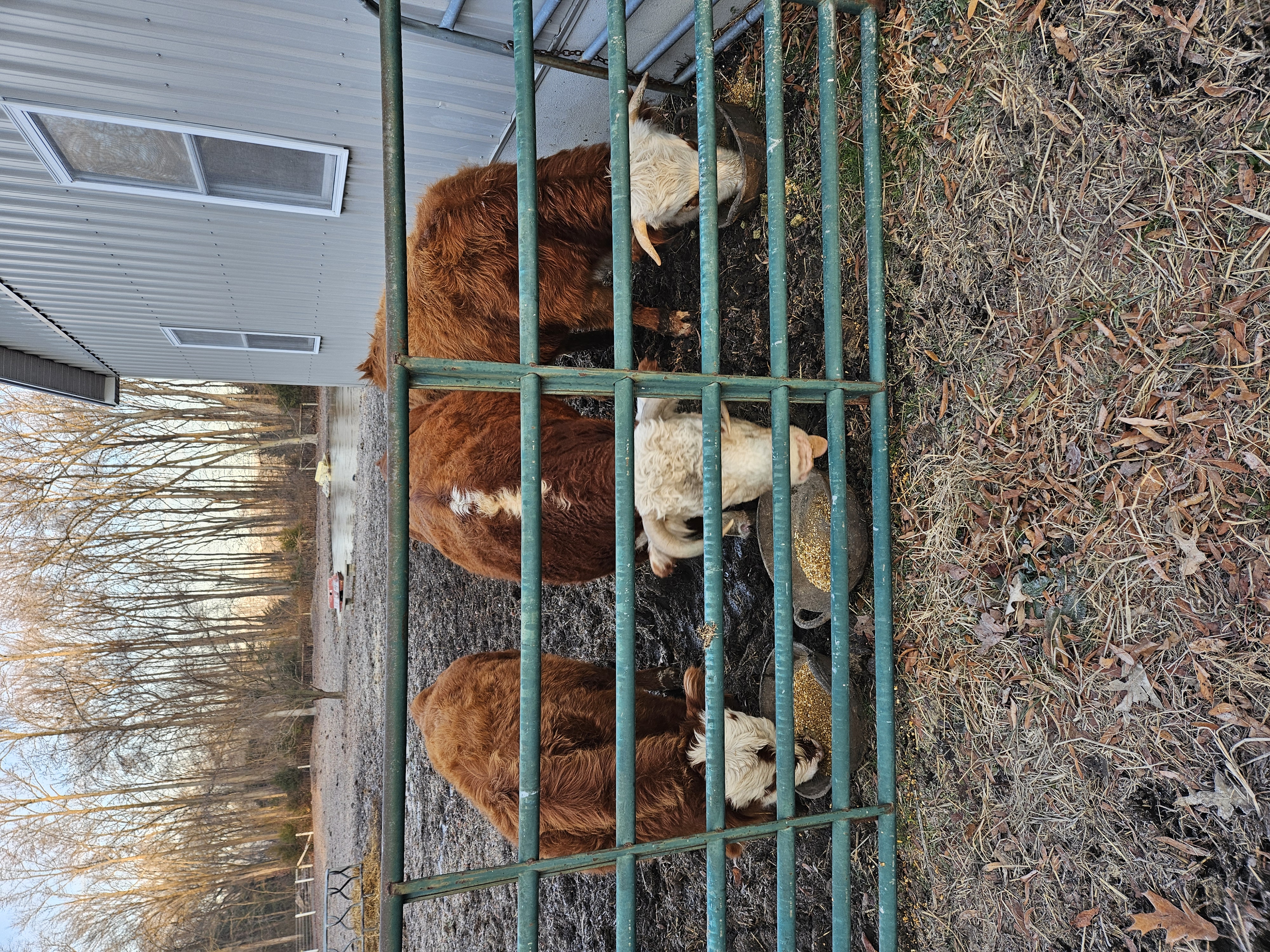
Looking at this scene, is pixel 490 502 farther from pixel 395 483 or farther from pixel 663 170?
pixel 663 170

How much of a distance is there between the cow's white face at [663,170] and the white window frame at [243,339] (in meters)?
4.38

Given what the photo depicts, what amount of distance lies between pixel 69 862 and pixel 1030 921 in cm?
1423

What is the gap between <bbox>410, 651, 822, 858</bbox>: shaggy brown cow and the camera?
242 cm

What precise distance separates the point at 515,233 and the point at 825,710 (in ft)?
7.18

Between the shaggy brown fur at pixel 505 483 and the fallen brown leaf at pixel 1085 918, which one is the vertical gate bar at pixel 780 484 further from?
the shaggy brown fur at pixel 505 483

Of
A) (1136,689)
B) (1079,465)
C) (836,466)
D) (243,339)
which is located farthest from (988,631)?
(243,339)

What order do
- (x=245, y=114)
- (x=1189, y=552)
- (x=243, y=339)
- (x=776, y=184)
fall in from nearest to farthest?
(x=1189, y=552), (x=776, y=184), (x=245, y=114), (x=243, y=339)

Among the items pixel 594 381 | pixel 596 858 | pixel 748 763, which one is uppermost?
pixel 594 381

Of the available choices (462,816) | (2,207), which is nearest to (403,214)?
(2,207)

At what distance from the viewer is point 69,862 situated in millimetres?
10867

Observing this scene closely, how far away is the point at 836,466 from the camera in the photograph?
6.31 ft

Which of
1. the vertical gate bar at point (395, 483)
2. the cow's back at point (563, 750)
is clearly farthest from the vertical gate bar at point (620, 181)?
the cow's back at point (563, 750)

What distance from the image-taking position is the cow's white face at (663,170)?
8.59 ft

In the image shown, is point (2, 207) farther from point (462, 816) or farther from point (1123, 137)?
point (1123, 137)
